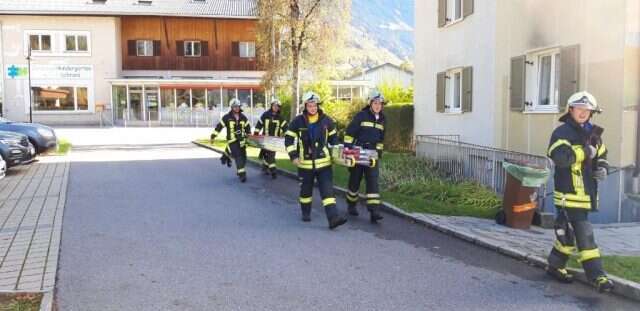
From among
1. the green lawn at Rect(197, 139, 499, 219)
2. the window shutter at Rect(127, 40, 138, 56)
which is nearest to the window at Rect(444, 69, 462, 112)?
the green lawn at Rect(197, 139, 499, 219)

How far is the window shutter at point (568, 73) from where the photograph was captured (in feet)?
34.1

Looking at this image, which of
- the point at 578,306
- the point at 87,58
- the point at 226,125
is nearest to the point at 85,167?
the point at 226,125

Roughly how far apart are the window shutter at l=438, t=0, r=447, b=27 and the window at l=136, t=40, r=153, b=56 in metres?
31.0

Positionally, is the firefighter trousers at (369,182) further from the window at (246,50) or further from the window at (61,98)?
the window at (246,50)

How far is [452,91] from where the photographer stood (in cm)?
1638

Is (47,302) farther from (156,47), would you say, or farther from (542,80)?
(156,47)

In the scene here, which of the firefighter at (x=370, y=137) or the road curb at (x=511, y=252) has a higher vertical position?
the firefighter at (x=370, y=137)

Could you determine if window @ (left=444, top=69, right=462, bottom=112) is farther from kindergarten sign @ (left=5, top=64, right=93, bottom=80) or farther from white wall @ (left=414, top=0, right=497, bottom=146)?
kindergarten sign @ (left=5, top=64, right=93, bottom=80)

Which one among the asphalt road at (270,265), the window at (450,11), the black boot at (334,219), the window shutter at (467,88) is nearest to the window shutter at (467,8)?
the window at (450,11)

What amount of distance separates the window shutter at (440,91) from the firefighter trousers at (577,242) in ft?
35.6

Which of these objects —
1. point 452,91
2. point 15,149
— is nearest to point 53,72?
point 15,149

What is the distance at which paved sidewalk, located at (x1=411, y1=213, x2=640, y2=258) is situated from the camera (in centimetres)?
707

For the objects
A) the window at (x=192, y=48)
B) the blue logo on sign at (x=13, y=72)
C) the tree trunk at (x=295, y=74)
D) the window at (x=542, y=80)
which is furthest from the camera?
the window at (x=192, y=48)

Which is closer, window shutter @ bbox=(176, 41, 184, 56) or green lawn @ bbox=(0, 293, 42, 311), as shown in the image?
green lawn @ bbox=(0, 293, 42, 311)
